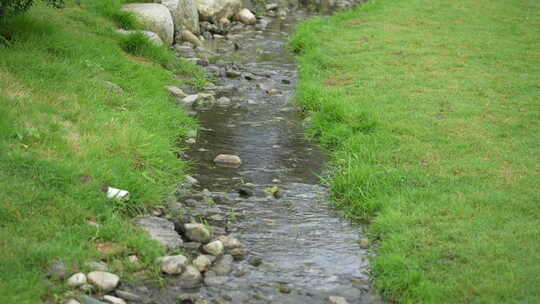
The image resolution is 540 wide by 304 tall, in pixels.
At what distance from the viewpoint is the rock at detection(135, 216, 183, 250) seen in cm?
632

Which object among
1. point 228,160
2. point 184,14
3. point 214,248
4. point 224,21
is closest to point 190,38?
point 184,14

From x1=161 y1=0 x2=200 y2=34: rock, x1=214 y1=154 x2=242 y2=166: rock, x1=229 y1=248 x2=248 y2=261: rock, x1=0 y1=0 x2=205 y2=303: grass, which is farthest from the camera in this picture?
x1=161 y1=0 x2=200 y2=34: rock

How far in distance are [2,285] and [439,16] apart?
52.5ft

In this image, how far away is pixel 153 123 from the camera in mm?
9266

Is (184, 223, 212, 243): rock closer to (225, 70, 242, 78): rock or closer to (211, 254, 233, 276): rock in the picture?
(211, 254, 233, 276): rock

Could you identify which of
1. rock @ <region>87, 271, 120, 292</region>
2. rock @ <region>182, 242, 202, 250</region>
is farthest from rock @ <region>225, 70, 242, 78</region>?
rock @ <region>87, 271, 120, 292</region>

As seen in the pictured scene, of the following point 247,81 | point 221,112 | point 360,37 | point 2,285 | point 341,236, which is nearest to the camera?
point 2,285

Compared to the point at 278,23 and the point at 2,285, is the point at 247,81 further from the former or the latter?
the point at 2,285

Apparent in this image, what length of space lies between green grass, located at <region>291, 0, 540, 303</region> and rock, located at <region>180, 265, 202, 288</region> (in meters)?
1.70

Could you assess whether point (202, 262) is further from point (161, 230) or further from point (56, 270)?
point (56, 270)

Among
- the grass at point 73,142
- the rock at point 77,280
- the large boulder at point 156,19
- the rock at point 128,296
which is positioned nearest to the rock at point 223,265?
the grass at point 73,142

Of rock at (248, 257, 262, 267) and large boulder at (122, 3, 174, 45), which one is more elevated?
large boulder at (122, 3, 174, 45)

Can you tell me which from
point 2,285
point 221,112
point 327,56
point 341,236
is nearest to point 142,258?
point 2,285

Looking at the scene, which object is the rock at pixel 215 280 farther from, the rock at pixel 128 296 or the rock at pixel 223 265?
the rock at pixel 128 296
